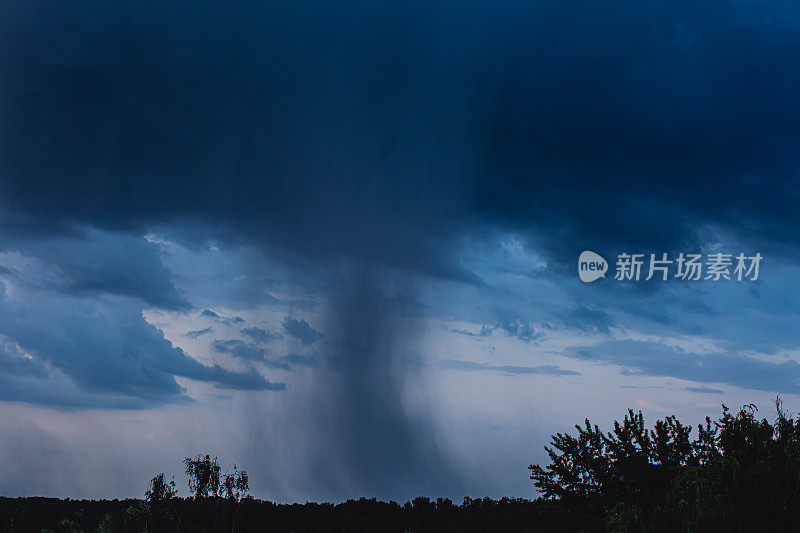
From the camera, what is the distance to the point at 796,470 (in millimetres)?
20500

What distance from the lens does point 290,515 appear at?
10662cm

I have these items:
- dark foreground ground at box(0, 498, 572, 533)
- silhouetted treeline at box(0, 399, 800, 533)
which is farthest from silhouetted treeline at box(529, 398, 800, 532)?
dark foreground ground at box(0, 498, 572, 533)

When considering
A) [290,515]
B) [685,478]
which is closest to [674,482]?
[685,478]

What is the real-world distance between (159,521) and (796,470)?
65603mm

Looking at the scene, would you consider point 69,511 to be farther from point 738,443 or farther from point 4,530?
point 738,443

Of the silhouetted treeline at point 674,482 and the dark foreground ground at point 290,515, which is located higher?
the silhouetted treeline at point 674,482

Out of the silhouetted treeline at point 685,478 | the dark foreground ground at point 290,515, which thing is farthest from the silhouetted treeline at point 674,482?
the dark foreground ground at point 290,515

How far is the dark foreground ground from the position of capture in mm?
80188

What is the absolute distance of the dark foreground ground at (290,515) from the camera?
8019 cm

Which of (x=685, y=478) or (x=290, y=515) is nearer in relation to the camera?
(x=685, y=478)

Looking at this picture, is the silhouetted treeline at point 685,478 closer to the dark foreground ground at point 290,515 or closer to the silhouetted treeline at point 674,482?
the silhouetted treeline at point 674,482

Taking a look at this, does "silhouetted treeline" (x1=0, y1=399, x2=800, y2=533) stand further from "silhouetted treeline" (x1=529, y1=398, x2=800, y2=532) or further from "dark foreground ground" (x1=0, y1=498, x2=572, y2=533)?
"dark foreground ground" (x1=0, y1=498, x2=572, y2=533)

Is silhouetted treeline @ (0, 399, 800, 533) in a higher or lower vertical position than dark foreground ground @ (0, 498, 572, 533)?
higher

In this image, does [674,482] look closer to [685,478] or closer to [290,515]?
[685,478]
